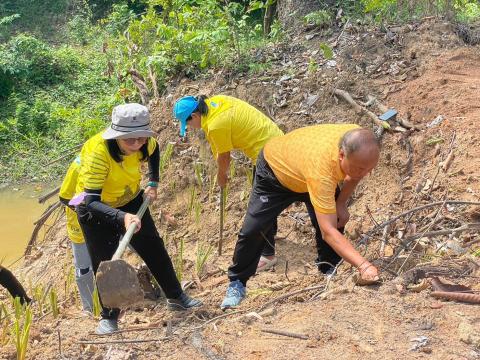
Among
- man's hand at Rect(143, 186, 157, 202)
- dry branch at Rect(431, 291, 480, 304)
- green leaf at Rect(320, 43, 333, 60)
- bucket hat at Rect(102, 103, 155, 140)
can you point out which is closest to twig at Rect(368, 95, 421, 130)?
green leaf at Rect(320, 43, 333, 60)

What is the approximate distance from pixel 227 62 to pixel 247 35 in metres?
1.07

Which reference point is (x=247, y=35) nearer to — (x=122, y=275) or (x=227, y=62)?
(x=227, y=62)

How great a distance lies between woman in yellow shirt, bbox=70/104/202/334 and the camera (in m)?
3.14

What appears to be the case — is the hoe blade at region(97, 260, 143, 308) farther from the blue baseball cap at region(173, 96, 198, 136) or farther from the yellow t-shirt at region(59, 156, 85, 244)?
the blue baseball cap at region(173, 96, 198, 136)

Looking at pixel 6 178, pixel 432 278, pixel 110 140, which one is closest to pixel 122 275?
pixel 110 140

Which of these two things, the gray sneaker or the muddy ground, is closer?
the muddy ground

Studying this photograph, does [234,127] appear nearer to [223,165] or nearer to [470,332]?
[223,165]

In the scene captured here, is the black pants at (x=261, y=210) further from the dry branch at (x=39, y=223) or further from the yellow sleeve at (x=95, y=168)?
the dry branch at (x=39, y=223)

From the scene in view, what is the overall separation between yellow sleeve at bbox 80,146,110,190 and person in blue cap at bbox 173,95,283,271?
1.00 meters

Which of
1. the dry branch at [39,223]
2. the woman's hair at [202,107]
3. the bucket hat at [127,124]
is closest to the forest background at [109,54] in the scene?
the dry branch at [39,223]

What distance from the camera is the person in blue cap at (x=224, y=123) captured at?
4.08m

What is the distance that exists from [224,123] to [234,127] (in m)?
0.10

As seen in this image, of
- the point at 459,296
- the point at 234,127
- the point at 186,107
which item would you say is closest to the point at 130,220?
the point at 186,107

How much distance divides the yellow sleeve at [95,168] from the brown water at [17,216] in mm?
3423
